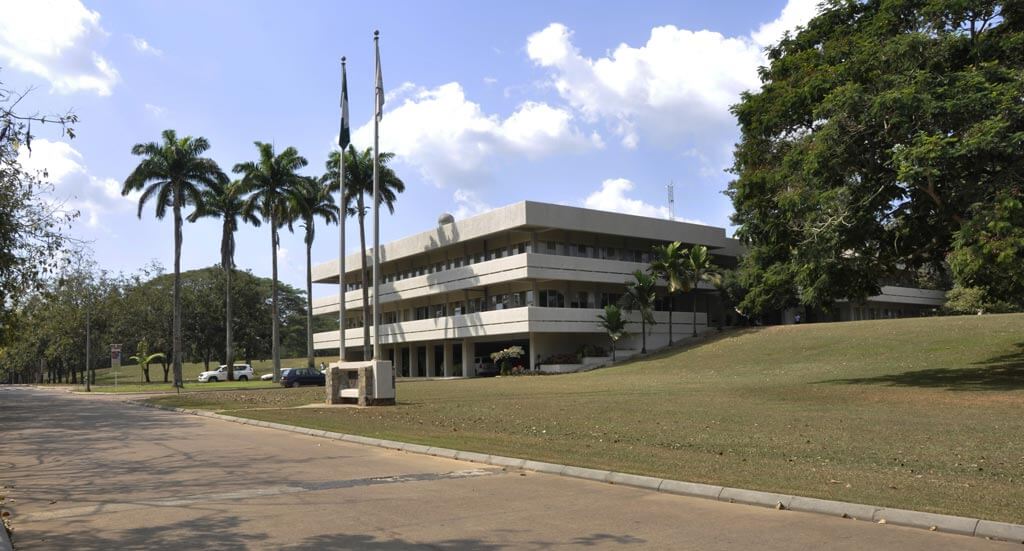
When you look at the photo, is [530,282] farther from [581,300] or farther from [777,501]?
[777,501]

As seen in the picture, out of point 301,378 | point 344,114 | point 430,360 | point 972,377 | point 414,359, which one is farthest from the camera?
point 414,359

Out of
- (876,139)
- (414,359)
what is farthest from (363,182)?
(876,139)

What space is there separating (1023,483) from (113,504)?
33.5 ft

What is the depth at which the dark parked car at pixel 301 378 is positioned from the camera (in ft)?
168

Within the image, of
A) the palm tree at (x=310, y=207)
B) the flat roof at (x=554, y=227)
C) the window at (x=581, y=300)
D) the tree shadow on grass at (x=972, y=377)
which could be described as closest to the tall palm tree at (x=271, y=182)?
the palm tree at (x=310, y=207)

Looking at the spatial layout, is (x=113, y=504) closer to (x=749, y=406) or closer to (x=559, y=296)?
(x=749, y=406)

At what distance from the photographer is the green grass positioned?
9.12 m

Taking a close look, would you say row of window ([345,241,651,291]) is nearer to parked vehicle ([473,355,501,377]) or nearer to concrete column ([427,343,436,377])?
concrete column ([427,343,436,377])

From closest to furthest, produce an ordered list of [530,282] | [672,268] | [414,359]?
1. [672,268]
2. [530,282]
3. [414,359]

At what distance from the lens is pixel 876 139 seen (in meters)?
21.9

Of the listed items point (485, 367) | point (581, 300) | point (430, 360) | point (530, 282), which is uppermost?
point (530, 282)

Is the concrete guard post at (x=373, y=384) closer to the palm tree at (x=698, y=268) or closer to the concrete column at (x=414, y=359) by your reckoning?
the palm tree at (x=698, y=268)

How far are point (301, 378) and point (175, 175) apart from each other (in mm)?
16307

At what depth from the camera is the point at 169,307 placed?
82250mm
